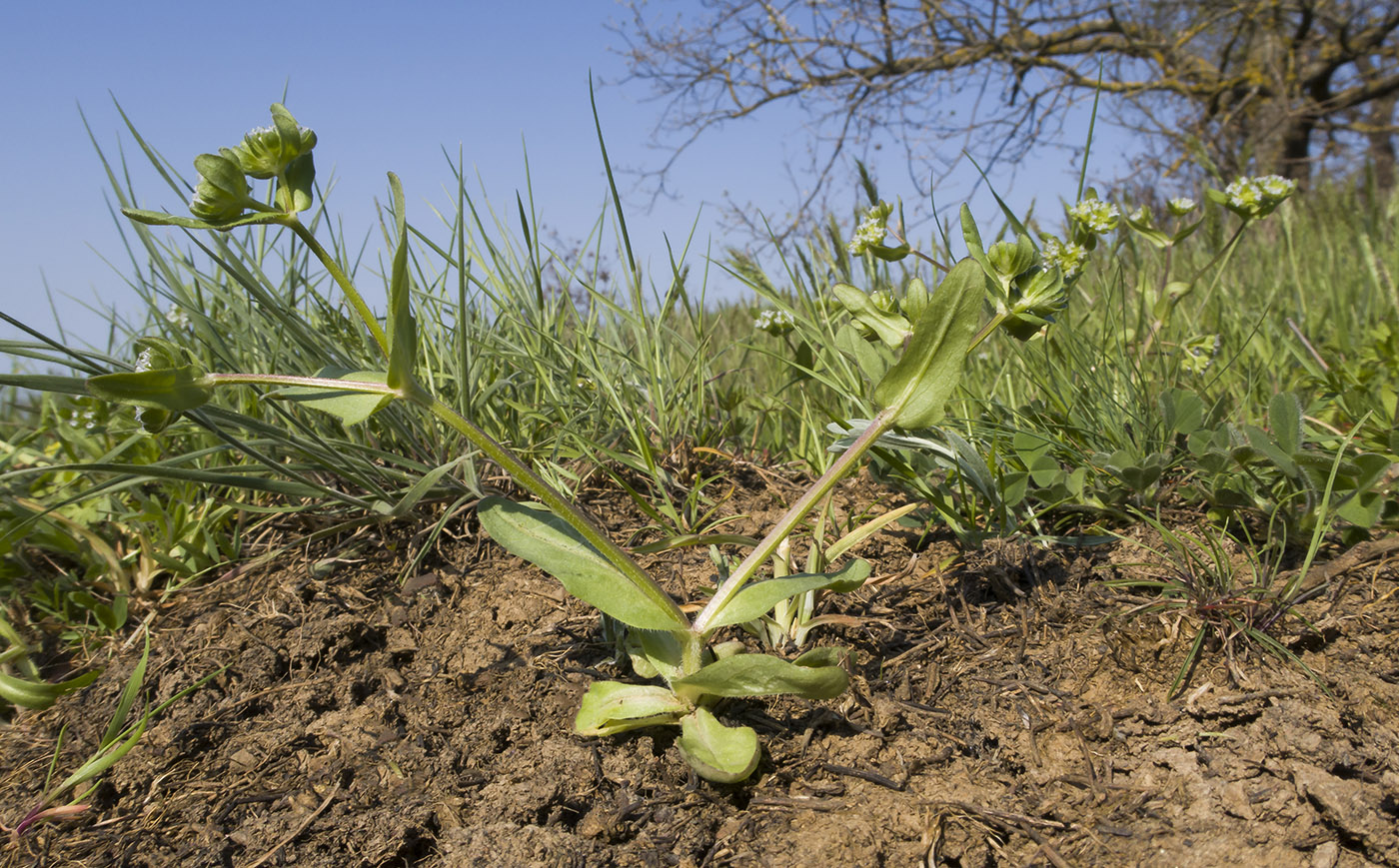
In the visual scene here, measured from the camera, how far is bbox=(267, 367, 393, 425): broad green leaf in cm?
116

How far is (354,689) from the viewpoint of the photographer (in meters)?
1.58

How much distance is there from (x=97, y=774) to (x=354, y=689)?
1.37ft

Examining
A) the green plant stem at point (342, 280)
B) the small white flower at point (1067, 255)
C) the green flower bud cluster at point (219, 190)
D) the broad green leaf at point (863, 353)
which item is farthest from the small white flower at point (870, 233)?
the green flower bud cluster at point (219, 190)

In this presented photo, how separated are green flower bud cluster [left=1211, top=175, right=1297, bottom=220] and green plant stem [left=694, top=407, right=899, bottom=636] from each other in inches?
64.0

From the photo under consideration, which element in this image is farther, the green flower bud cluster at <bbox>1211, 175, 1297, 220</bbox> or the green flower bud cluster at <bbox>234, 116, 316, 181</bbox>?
the green flower bud cluster at <bbox>1211, 175, 1297, 220</bbox>

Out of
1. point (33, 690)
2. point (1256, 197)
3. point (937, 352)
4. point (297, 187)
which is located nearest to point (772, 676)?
point (937, 352)

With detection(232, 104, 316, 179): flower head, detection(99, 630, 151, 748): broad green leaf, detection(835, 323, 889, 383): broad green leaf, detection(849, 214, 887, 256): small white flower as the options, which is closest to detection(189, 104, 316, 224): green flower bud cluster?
detection(232, 104, 316, 179): flower head

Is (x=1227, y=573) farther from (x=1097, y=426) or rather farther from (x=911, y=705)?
(x=911, y=705)

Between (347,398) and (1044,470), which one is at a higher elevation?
(347,398)

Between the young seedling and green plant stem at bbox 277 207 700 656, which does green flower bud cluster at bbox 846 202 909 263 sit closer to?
the young seedling

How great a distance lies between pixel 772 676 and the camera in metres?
1.21

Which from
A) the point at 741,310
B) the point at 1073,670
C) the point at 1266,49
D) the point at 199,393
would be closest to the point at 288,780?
the point at 199,393

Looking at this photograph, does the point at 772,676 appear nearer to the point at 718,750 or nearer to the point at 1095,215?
the point at 718,750

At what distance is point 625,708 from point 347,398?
2.05ft
